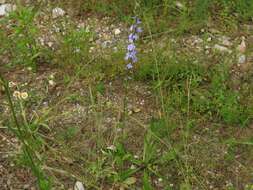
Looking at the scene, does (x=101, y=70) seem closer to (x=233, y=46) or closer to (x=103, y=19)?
(x=103, y=19)

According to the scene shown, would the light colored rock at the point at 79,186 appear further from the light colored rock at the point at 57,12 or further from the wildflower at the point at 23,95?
the light colored rock at the point at 57,12

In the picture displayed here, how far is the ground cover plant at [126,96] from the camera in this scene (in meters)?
3.26

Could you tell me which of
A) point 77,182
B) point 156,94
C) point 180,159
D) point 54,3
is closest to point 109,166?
point 77,182

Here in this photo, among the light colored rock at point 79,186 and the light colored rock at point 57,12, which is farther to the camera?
the light colored rock at point 57,12

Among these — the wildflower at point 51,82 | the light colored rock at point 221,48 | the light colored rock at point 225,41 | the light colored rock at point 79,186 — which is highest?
the light colored rock at point 225,41

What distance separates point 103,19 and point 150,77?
0.83 m

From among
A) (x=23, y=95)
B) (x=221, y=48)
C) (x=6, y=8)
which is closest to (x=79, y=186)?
(x=23, y=95)

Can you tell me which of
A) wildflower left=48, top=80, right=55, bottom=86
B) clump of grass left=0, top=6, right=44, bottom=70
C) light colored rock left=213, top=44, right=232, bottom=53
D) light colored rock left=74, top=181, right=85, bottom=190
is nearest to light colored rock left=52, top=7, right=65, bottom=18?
clump of grass left=0, top=6, right=44, bottom=70

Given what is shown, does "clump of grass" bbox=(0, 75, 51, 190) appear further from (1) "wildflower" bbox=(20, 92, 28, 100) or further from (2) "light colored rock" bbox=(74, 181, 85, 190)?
(2) "light colored rock" bbox=(74, 181, 85, 190)

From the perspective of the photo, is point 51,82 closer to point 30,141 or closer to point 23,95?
point 23,95

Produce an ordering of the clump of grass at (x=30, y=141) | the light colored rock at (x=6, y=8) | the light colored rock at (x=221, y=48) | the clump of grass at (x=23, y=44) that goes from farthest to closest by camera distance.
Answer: the light colored rock at (x=6, y=8)
the light colored rock at (x=221, y=48)
the clump of grass at (x=23, y=44)
the clump of grass at (x=30, y=141)

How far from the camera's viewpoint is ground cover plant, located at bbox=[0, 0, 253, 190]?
10.7ft

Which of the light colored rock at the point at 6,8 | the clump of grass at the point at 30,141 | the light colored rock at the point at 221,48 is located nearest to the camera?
the clump of grass at the point at 30,141

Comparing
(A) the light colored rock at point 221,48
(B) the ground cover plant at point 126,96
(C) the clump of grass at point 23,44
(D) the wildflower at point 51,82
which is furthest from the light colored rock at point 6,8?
(A) the light colored rock at point 221,48
